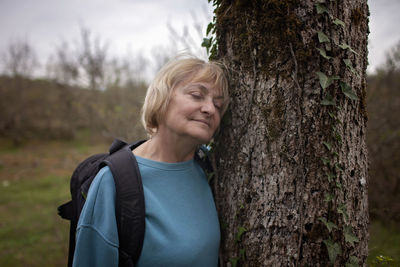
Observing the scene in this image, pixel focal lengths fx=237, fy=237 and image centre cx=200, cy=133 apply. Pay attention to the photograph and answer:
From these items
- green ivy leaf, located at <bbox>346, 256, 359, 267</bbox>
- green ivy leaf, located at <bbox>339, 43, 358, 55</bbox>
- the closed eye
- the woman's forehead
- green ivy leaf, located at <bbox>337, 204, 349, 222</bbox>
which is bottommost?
green ivy leaf, located at <bbox>346, 256, 359, 267</bbox>

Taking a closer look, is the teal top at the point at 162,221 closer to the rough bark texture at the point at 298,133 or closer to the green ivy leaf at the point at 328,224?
the rough bark texture at the point at 298,133

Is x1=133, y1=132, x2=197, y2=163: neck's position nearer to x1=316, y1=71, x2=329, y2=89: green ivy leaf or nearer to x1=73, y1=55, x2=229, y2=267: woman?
x1=73, y1=55, x2=229, y2=267: woman

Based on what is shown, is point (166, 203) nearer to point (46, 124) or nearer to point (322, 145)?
point (322, 145)

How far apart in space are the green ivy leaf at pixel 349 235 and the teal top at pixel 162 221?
744 mm

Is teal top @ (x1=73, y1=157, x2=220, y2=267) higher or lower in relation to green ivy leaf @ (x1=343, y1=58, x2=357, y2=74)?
lower

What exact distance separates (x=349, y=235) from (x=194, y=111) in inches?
44.9

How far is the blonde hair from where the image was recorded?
5.18ft

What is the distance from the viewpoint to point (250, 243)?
1.45 metres

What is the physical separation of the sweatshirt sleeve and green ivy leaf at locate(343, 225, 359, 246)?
4.18 ft

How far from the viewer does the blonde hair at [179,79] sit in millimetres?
1578

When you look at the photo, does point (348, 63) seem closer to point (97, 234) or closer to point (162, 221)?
point (162, 221)

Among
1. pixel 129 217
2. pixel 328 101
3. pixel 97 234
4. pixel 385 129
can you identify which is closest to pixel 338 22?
pixel 328 101

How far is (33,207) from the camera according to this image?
6.80 m

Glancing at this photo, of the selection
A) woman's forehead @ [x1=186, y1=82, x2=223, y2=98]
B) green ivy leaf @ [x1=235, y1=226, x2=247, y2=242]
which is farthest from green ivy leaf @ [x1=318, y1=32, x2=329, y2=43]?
green ivy leaf @ [x1=235, y1=226, x2=247, y2=242]
